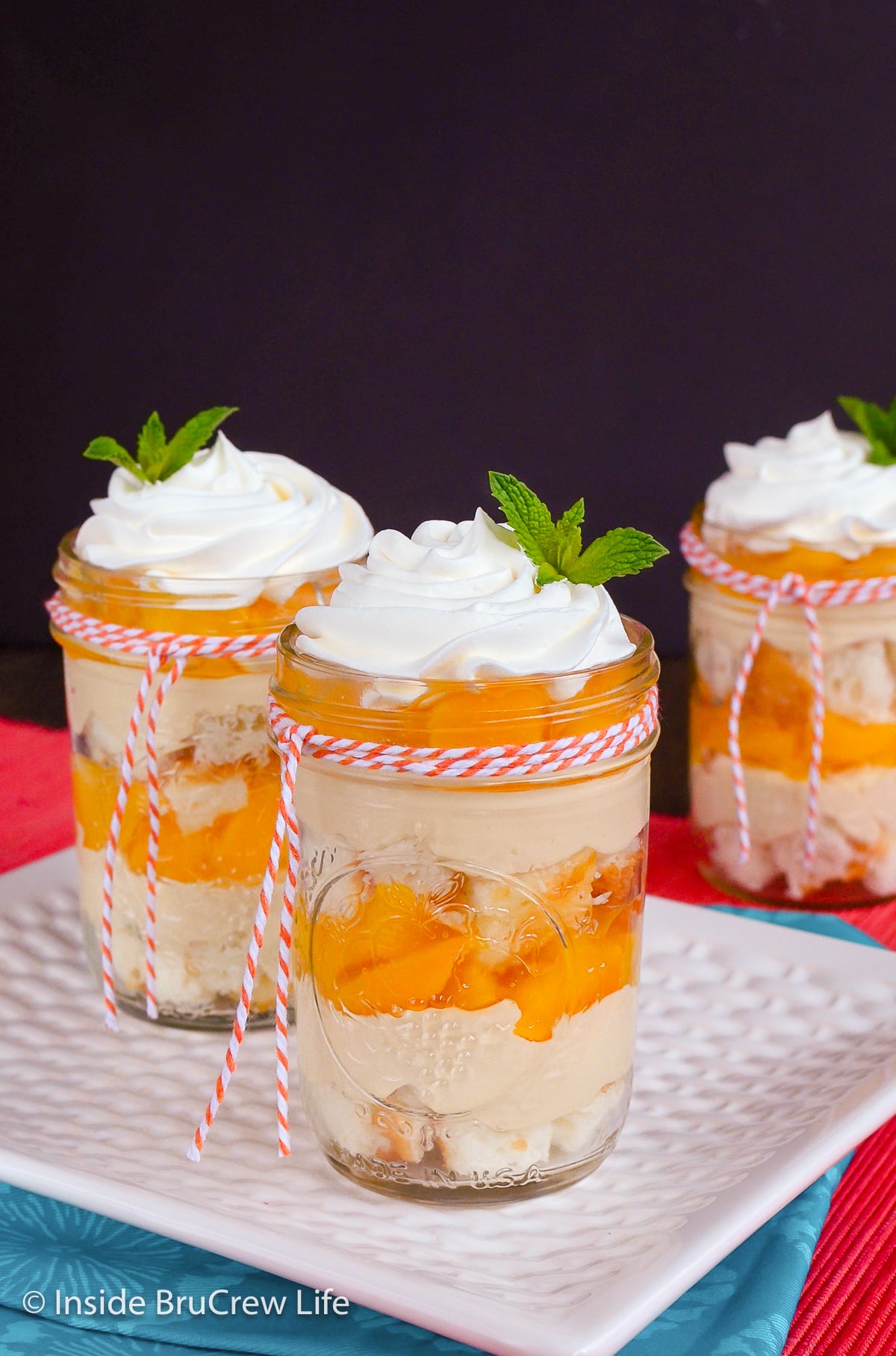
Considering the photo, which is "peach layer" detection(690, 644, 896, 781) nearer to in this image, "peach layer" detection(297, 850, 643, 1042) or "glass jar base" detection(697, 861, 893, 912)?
"glass jar base" detection(697, 861, 893, 912)

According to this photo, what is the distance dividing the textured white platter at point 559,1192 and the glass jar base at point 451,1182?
0.04ft

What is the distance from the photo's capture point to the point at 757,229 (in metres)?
3.56

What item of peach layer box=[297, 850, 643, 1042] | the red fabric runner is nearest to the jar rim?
peach layer box=[297, 850, 643, 1042]

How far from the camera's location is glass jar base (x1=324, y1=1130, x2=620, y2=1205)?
3.96 ft

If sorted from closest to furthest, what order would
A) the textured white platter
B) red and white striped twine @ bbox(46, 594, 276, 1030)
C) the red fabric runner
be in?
the textured white platter < the red fabric runner < red and white striped twine @ bbox(46, 594, 276, 1030)

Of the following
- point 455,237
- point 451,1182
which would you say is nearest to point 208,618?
point 451,1182

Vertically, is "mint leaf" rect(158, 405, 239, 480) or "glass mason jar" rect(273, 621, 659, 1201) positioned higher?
"mint leaf" rect(158, 405, 239, 480)

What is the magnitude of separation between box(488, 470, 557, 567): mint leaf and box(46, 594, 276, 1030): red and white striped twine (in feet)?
1.06

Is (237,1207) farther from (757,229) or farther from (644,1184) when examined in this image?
(757,229)

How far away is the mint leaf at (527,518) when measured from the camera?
1227 millimetres

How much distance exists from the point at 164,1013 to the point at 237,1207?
40cm

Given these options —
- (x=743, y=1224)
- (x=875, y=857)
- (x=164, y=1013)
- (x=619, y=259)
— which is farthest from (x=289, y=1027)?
(x=619, y=259)

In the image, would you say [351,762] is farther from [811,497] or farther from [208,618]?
[811,497]

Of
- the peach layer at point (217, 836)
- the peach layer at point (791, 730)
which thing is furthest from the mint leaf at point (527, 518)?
the peach layer at point (791, 730)
